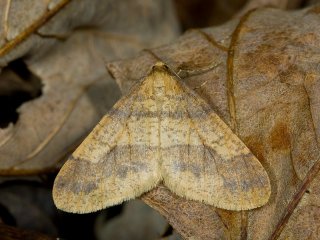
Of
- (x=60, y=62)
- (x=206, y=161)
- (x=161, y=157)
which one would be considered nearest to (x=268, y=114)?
(x=206, y=161)

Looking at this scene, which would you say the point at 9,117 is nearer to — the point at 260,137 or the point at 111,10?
the point at 111,10

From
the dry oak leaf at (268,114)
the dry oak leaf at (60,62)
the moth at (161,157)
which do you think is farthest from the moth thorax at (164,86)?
the dry oak leaf at (60,62)

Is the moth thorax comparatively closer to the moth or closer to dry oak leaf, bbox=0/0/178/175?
the moth

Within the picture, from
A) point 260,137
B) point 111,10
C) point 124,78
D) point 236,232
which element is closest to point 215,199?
point 236,232

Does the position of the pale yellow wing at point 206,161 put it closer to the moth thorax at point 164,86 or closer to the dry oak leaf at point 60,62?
the moth thorax at point 164,86

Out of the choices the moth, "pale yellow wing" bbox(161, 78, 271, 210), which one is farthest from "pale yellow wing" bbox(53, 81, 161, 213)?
"pale yellow wing" bbox(161, 78, 271, 210)
